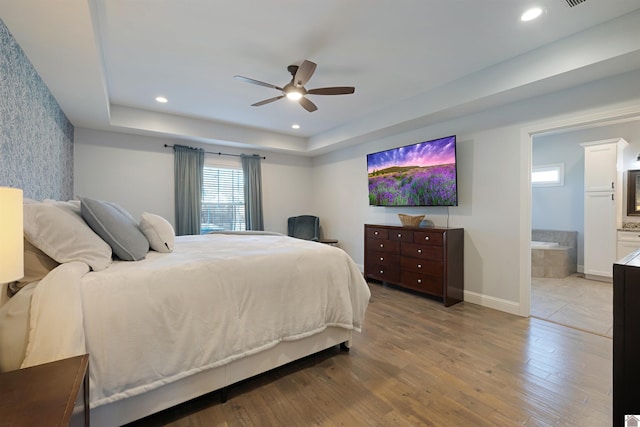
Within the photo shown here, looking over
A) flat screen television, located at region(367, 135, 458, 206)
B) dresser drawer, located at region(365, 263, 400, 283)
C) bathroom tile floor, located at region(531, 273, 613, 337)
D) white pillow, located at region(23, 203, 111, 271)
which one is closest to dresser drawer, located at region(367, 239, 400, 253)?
dresser drawer, located at region(365, 263, 400, 283)

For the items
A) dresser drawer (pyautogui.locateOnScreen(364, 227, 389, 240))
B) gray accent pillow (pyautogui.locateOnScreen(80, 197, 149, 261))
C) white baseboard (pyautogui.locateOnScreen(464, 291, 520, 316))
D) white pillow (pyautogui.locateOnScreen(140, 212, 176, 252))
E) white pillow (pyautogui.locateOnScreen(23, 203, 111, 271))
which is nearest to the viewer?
white pillow (pyautogui.locateOnScreen(23, 203, 111, 271))

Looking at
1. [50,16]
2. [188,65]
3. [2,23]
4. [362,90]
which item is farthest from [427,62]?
[2,23]

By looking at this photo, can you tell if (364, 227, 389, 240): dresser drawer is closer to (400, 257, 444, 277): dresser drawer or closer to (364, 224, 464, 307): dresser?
(364, 224, 464, 307): dresser

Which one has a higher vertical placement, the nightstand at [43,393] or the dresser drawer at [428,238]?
the dresser drawer at [428,238]

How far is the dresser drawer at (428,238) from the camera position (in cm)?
343

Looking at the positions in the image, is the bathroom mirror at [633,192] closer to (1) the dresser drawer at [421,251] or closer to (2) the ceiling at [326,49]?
(2) the ceiling at [326,49]

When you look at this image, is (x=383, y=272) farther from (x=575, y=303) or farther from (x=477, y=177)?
(x=575, y=303)

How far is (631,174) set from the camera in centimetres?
444

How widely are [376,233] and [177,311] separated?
127 inches

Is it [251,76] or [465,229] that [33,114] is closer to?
[251,76]

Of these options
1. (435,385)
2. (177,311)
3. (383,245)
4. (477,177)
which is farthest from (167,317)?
(477,177)

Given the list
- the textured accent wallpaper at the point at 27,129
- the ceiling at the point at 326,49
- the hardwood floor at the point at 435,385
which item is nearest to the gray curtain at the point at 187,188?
the ceiling at the point at 326,49

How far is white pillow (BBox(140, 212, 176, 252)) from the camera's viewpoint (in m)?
2.13

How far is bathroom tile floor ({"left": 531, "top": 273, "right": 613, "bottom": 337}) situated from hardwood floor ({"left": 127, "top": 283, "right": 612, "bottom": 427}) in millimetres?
272
